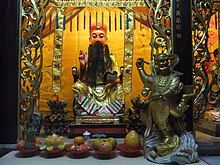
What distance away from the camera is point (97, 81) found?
8.63ft

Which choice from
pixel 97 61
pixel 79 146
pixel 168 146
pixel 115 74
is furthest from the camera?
pixel 97 61

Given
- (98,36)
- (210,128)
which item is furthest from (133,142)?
(98,36)

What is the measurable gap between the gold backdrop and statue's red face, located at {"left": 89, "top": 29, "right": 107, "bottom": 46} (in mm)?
140

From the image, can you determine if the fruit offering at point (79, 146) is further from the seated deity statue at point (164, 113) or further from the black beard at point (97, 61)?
the black beard at point (97, 61)

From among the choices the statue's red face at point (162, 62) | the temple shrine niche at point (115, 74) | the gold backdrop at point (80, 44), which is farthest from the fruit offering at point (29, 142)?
the gold backdrop at point (80, 44)

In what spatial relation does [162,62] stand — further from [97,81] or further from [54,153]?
[97,81]

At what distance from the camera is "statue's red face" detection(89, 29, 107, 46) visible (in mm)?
2744

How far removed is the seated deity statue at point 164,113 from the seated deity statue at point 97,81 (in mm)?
644

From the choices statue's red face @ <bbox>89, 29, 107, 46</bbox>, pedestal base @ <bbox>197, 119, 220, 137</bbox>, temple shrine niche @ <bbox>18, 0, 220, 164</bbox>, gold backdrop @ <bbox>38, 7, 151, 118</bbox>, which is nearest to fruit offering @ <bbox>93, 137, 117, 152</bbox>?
temple shrine niche @ <bbox>18, 0, 220, 164</bbox>

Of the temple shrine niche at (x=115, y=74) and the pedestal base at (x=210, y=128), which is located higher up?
the temple shrine niche at (x=115, y=74)

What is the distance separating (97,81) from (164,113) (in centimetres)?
101

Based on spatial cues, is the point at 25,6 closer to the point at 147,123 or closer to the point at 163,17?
the point at 163,17

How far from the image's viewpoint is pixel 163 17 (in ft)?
6.91

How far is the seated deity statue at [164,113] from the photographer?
5.57 feet
